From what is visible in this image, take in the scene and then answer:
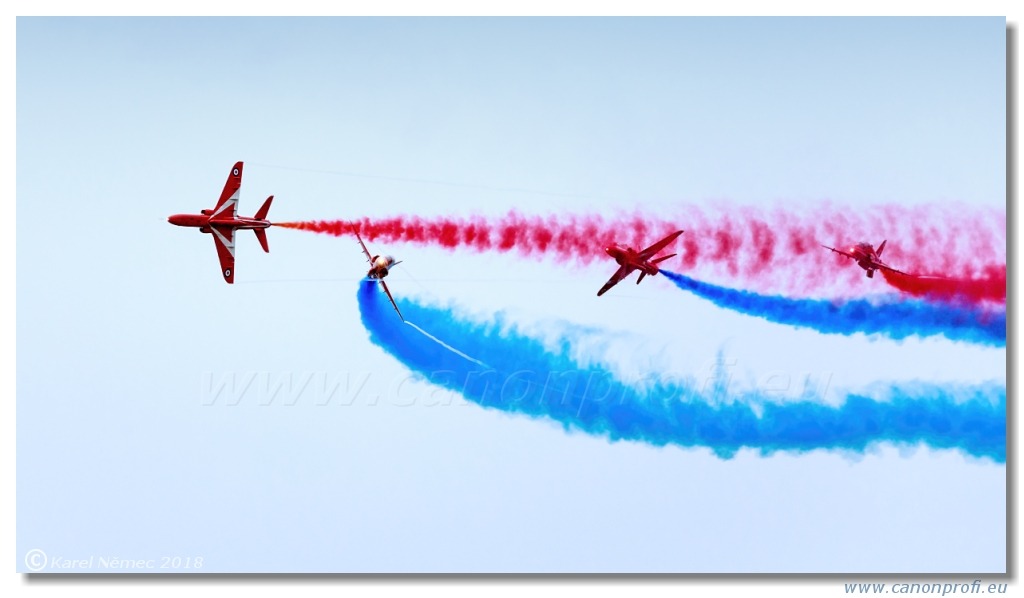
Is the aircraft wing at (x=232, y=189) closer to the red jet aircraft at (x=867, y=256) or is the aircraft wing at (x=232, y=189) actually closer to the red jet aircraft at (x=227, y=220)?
the red jet aircraft at (x=227, y=220)

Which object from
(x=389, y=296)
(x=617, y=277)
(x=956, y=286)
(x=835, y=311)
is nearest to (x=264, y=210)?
(x=389, y=296)

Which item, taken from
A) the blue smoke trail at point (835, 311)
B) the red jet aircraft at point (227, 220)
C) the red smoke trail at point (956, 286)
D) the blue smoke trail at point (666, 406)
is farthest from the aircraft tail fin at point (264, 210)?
the red smoke trail at point (956, 286)

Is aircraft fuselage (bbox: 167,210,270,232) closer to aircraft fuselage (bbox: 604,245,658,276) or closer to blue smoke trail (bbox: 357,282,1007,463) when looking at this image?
blue smoke trail (bbox: 357,282,1007,463)

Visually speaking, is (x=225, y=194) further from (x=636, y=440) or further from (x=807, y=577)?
(x=807, y=577)

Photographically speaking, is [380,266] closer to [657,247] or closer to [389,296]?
[389,296]

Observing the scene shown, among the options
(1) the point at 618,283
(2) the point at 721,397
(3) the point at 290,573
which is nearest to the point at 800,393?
(2) the point at 721,397
